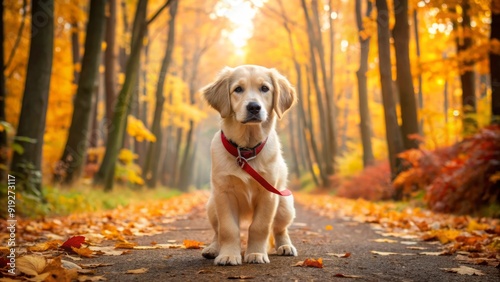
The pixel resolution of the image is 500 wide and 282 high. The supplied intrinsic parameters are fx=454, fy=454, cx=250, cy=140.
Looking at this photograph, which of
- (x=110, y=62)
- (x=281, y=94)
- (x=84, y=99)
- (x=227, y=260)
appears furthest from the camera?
(x=110, y=62)

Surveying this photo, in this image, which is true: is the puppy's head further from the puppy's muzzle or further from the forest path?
the forest path

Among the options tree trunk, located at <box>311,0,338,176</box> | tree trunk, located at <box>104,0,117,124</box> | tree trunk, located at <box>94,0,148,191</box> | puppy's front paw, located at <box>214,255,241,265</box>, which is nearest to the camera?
puppy's front paw, located at <box>214,255,241,265</box>

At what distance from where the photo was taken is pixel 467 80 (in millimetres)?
14242

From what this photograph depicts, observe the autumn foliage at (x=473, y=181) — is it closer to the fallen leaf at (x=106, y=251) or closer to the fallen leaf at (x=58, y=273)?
the fallen leaf at (x=106, y=251)

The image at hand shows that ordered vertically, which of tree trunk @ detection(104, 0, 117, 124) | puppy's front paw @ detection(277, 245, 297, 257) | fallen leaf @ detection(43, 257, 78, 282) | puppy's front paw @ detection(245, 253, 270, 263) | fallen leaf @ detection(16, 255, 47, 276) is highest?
tree trunk @ detection(104, 0, 117, 124)

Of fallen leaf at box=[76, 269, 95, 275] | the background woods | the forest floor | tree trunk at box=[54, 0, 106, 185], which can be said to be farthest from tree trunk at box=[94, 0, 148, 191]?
fallen leaf at box=[76, 269, 95, 275]

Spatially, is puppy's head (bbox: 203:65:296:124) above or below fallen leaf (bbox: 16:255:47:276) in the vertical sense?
above

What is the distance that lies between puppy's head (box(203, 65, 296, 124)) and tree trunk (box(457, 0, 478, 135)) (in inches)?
368

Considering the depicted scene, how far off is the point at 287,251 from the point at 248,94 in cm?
168

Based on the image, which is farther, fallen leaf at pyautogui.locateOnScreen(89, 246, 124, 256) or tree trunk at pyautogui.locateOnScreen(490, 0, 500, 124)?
tree trunk at pyautogui.locateOnScreen(490, 0, 500, 124)

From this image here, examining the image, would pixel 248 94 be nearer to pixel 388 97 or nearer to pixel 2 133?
pixel 2 133

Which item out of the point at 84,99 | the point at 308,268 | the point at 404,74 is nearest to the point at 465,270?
the point at 308,268

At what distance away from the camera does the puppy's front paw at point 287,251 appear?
4.70 metres

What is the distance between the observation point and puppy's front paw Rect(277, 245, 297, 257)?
470 cm
